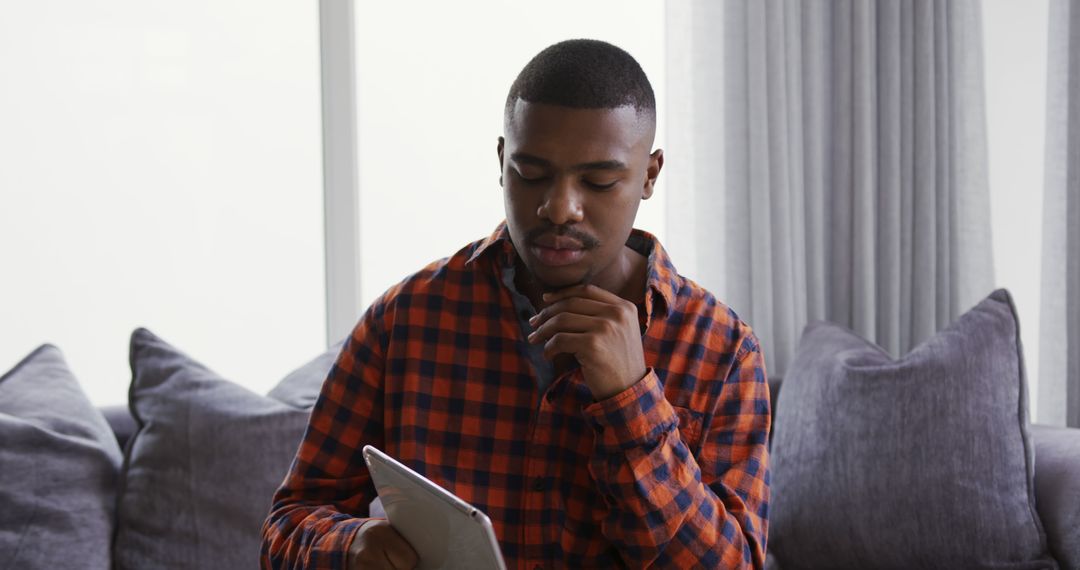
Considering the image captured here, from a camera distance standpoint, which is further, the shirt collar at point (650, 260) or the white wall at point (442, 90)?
the white wall at point (442, 90)

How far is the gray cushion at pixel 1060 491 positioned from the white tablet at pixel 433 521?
1.34 meters

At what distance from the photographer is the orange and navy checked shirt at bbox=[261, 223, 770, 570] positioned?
1.16 meters

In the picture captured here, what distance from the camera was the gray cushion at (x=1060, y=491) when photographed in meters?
1.83

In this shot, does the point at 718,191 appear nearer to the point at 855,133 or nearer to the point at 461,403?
the point at 855,133

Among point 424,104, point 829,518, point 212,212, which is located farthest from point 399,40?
point 829,518

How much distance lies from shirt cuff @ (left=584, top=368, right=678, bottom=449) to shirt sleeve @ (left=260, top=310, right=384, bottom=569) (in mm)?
320

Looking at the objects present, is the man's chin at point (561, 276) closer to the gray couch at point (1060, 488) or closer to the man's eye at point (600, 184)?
the man's eye at point (600, 184)

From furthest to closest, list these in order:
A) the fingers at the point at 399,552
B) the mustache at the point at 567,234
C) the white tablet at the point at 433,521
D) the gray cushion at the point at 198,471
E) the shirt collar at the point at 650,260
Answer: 1. the gray cushion at the point at 198,471
2. the shirt collar at the point at 650,260
3. the mustache at the point at 567,234
4. the fingers at the point at 399,552
5. the white tablet at the point at 433,521

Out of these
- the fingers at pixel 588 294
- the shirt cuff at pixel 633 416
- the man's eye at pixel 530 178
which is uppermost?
the man's eye at pixel 530 178

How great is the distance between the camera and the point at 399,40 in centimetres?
256

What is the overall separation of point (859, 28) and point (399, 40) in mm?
1081

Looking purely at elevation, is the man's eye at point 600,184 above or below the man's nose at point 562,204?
above

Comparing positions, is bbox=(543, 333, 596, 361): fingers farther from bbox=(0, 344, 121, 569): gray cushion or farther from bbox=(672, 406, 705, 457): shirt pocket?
bbox=(0, 344, 121, 569): gray cushion

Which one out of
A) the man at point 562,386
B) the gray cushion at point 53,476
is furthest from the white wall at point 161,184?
the man at point 562,386
